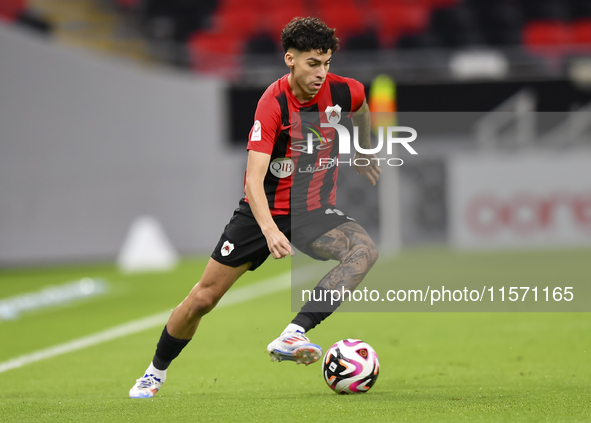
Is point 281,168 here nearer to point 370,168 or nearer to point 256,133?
point 256,133

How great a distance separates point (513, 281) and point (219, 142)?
10.2 metres

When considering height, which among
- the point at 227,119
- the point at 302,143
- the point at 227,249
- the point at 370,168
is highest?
the point at 227,119

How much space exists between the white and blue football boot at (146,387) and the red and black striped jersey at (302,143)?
1243mm

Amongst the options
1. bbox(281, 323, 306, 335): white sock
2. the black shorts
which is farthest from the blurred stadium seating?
bbox(281, 323, 306, 335): white sock

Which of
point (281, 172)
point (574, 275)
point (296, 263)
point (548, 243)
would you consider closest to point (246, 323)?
point (281, 172)

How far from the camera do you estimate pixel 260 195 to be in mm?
4898

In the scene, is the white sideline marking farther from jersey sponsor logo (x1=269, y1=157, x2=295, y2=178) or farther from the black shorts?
jersey sponsor logo (x1=269, y1=157, x2=295, y2=178)

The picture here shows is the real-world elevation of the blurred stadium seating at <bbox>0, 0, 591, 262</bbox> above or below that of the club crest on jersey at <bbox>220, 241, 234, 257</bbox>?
above

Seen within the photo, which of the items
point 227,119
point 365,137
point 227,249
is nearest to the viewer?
point 227,249

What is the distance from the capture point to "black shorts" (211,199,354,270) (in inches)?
203

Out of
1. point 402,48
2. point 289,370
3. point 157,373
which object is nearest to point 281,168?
point 157,373

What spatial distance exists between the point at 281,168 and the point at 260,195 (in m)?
0.45

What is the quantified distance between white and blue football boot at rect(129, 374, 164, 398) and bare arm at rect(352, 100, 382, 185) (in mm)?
1782

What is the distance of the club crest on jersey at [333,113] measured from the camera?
207 inches
